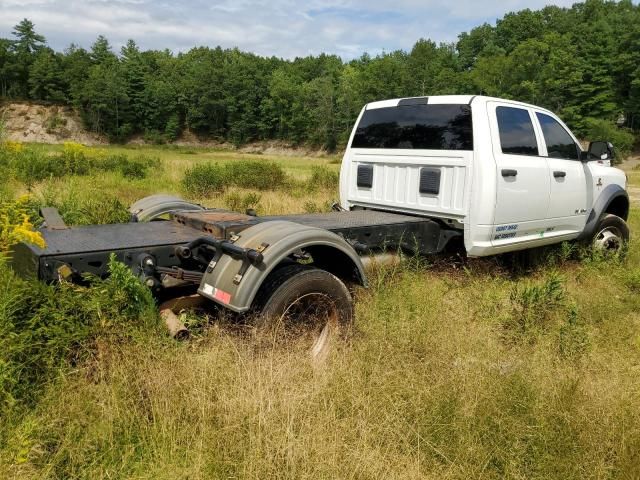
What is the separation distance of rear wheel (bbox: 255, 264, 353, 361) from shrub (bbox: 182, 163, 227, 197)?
1014 centimetres

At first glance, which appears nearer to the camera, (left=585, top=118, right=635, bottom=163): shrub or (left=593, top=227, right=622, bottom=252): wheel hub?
(left=593, top=227, right=622, bottom=252): wheel hub

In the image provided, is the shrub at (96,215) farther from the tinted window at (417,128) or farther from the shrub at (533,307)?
the shrub at (533,307)

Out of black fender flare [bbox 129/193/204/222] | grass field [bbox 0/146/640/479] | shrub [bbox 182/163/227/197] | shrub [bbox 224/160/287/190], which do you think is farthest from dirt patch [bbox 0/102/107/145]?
grass field [bbox 0/146/640/479]

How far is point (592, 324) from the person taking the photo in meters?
4.91

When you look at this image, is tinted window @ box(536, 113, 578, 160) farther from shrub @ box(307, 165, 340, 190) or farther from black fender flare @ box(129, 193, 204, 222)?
shrub @ box(307, 165, 340, 190)

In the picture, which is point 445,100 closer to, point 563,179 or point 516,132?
point 516,132

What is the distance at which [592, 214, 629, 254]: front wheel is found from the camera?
7219 mm

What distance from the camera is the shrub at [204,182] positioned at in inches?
537

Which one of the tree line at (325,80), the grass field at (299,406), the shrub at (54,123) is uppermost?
the tree line at (325,80)

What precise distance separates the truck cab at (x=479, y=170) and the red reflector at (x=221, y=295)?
121 inches

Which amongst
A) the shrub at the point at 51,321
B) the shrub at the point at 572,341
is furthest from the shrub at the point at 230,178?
the shrub at the point at 572,341

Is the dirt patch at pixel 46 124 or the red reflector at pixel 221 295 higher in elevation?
the dirt patch at pixel 46 124

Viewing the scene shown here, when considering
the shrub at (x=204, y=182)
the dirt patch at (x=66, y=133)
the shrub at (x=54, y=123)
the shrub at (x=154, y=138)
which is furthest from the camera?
the shrub at (x=154, y=138)

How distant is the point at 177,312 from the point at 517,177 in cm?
402
